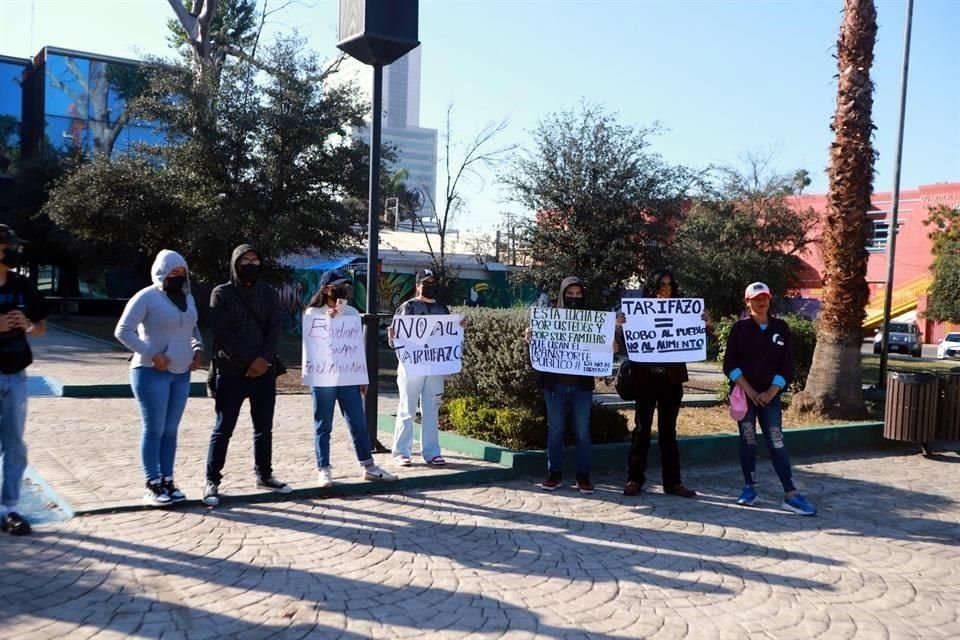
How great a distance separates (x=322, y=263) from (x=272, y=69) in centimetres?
1369

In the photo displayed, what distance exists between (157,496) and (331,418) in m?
1.54

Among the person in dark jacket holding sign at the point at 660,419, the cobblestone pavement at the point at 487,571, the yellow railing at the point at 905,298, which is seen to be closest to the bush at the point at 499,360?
the person in dark jacket holding sign at the point at 660,419

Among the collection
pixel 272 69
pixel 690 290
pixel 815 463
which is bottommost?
pixel 815 463

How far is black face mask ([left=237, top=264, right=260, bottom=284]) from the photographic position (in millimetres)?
6570

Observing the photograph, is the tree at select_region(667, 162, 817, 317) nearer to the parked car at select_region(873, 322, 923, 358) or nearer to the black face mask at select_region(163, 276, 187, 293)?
the parked car at select_region(873, 322, 923, 358)

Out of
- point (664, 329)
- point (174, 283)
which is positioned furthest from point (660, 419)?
point (174, 283)

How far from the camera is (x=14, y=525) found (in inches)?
218

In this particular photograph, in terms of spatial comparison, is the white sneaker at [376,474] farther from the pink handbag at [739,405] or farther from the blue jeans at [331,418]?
the pink handbag at [739,405]

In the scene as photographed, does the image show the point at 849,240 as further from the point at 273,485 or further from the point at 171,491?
the point at 171,491

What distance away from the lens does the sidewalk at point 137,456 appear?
22.2 ft

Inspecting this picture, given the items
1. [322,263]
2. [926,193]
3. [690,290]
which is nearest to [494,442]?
[690,290]

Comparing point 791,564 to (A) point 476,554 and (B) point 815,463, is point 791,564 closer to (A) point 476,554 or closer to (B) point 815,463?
(A) point 476,554

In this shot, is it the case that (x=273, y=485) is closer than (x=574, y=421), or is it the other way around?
(x=273, y=485)

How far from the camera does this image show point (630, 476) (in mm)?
7594
